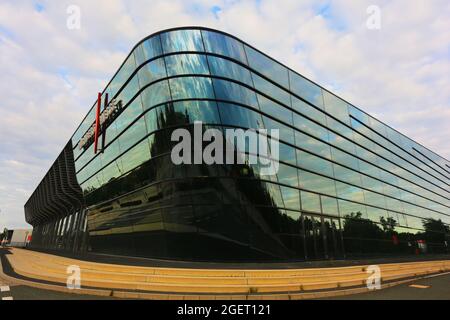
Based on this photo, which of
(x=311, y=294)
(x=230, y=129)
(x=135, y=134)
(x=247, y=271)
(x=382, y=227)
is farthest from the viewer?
(x=382, y=227)

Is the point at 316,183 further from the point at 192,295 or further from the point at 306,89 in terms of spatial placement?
the point at 192,295

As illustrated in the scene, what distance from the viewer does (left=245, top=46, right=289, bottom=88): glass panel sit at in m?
18.7

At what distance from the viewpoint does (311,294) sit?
9.09 m

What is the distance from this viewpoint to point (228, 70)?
16531 mm

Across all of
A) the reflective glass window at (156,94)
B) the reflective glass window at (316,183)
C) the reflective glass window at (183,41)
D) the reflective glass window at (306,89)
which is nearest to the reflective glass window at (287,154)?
the reflective glass window at (316,183)

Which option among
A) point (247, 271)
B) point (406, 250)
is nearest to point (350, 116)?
point (406, 250)

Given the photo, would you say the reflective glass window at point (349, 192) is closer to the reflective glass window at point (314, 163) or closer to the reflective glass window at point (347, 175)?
the reflective glass window at point (347, 175)

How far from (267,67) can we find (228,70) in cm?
430

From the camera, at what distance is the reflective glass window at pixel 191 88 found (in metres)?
15.4

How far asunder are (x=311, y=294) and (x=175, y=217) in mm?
7486

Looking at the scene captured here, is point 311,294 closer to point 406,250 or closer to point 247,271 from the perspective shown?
point 247,271

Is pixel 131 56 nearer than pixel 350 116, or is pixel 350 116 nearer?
pixel 131 56

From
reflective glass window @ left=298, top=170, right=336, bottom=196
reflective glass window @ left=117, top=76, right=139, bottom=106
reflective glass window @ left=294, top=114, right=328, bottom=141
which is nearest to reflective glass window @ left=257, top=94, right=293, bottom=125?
reflective glass window @ left=294, top=114, right=328, bottom=141

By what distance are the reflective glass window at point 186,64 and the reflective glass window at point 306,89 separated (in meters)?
8.25
